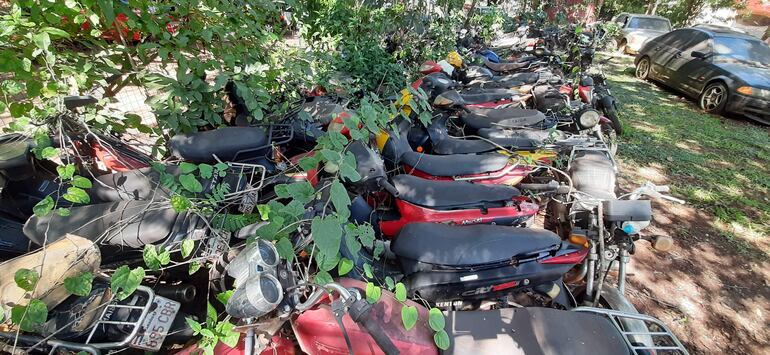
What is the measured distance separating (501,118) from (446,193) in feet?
6.78

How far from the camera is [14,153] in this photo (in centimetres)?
225

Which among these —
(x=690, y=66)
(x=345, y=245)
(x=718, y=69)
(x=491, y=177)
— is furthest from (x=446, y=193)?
(x=690, y=66)

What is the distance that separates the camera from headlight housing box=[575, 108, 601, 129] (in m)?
3.99

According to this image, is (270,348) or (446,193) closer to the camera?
(270,348)

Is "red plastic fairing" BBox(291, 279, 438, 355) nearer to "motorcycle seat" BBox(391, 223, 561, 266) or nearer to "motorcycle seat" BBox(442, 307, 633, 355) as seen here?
"motorcycle seat" BBox(442, 307, 633, 355)

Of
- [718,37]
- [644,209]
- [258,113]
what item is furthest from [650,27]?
[258,113]

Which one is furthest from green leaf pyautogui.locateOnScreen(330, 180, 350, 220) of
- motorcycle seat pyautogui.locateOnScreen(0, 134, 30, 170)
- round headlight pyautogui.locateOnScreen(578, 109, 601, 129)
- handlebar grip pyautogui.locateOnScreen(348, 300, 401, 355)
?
round headlight pyautogui.locateOnScreen(578, 109, 601, 129)

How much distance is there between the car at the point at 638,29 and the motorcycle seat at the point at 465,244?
13.9 metres

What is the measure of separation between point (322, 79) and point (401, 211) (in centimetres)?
222

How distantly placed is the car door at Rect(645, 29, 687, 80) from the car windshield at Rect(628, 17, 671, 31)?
176 inches

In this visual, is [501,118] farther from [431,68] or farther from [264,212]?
[264,212]

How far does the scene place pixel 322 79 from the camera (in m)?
4.20

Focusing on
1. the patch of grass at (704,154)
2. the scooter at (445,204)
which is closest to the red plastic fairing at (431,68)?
the scooter at (445,204)

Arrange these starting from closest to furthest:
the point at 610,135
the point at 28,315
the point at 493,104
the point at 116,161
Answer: the point at 28,315
the point at 116,161
the point at 610,135
the point at 493,104
